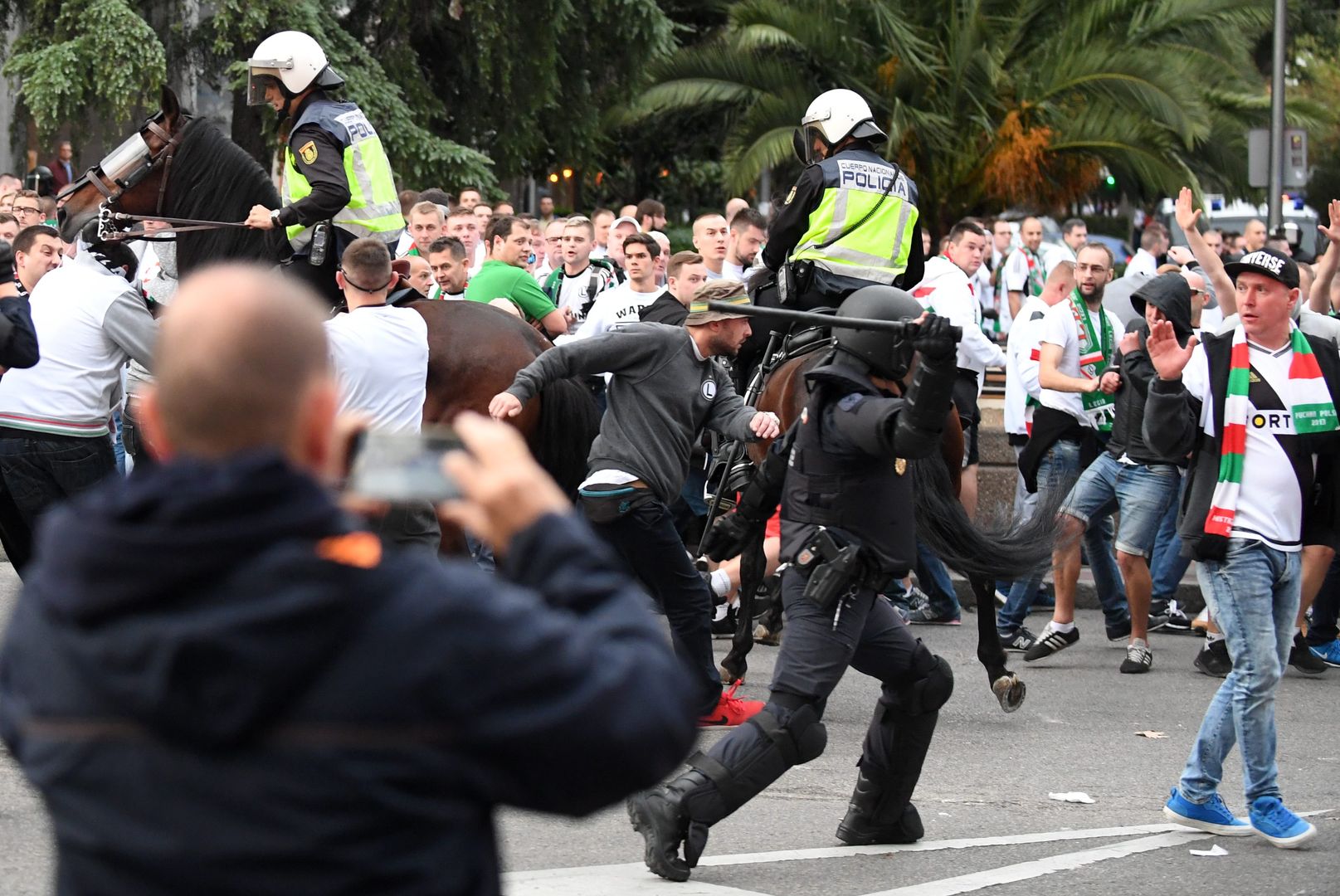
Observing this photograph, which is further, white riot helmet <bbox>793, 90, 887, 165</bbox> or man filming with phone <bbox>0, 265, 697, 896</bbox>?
white riot helmet <bbox>793, 90, 887, 165</bbox>

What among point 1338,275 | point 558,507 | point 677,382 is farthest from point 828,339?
point 558,507

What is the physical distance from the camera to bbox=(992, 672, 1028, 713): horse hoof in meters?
7.86

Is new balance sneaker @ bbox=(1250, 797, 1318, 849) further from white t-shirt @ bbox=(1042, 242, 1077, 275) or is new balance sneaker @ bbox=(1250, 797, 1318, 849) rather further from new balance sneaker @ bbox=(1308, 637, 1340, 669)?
white t-shirt @ bbox=(1042, 242, 1077, 275)

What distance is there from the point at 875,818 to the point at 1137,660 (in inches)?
148

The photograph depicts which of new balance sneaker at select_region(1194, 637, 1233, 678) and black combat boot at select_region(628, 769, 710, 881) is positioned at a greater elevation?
black combat boot at select_region(628, 769, 710, 881)

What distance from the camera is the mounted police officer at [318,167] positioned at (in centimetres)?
828

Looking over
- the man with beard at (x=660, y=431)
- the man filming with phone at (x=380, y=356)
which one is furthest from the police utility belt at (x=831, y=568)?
the man filming with phone at (x=380, y=356)

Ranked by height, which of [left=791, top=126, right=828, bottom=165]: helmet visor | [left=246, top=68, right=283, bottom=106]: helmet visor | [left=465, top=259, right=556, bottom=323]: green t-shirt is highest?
[left=246, top=68, right=283, bottom=106]: helmet visor

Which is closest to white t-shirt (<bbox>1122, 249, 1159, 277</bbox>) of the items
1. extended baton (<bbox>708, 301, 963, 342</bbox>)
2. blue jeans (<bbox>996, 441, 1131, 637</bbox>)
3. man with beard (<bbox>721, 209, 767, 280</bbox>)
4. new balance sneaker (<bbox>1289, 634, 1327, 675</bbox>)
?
man with beard (<bbox>721, 209, 767, 280</bbox>)

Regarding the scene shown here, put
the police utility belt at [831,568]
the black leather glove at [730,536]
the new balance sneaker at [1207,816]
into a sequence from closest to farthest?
the police utility belt at [831,568] < the new balance sneaker at [1207,816] < the black leather glove at [730,536]

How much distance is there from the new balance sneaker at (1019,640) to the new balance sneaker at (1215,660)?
87cm

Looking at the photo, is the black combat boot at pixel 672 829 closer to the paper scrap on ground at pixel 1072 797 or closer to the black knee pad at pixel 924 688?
the black knee pad at pixel 924 688

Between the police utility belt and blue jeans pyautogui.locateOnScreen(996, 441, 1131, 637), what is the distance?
4.03 metres

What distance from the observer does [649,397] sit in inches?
287
